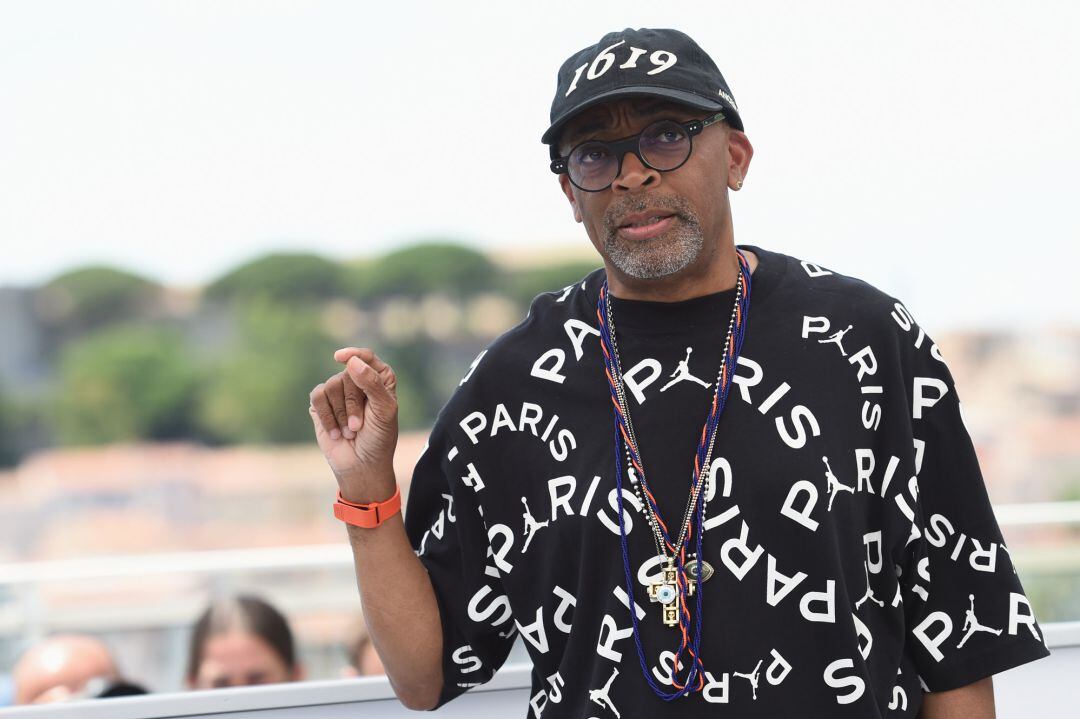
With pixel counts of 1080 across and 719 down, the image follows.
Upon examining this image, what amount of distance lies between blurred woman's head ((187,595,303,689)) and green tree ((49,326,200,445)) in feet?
132

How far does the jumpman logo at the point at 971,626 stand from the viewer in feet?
4.37

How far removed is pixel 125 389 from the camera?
4119 centimetres

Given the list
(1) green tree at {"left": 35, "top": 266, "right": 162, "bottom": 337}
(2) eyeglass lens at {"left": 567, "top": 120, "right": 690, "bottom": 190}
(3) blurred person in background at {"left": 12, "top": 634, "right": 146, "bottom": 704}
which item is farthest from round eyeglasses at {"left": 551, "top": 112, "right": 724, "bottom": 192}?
(1) green tree at {"left": 35, "top": 266, "right": 162, "bottom": 337}

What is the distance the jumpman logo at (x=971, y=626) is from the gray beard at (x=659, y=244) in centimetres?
50

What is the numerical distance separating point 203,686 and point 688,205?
6.66 feet

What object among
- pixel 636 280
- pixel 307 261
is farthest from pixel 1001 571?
pixel 307 261

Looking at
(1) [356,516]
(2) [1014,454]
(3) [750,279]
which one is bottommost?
(2) [1014,454]

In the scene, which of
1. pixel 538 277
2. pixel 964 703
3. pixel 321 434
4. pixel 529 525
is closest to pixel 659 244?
pixel 529 525

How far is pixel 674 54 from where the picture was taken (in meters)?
1.35

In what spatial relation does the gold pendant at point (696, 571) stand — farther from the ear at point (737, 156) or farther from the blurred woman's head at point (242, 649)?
the blurred woman's head at point (242, 649)

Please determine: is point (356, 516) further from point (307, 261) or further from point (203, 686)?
point (307, 261)

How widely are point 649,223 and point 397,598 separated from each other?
55 cm

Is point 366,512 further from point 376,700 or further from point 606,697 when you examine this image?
point 376,700

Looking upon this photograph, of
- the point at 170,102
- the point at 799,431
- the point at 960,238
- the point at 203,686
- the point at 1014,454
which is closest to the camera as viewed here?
the point at 799,431
